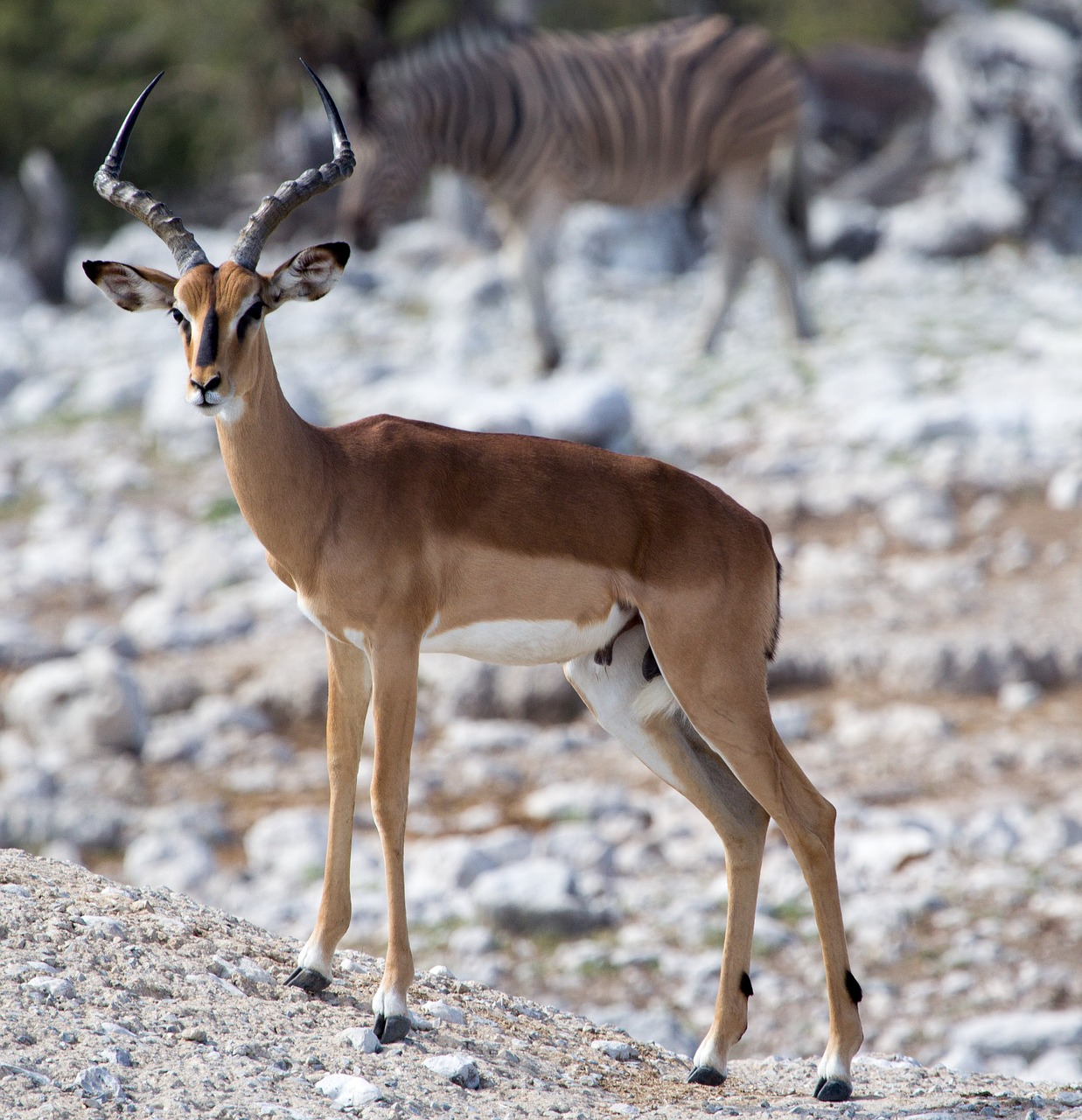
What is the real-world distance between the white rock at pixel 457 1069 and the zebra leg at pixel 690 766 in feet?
2.79

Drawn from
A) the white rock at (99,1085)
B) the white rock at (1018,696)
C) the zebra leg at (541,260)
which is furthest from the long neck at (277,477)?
the zebra leg at (541,260)

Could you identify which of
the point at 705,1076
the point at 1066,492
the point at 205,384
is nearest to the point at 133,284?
the point at 205,384

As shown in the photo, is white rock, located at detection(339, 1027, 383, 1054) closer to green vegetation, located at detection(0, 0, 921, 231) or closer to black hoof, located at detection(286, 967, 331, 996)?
black hoof, located at detection(286, 967, 331, 996)

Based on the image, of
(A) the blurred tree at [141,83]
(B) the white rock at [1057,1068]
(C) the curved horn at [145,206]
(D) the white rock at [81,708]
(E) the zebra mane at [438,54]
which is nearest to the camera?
(C) the curved horn at [145,206]

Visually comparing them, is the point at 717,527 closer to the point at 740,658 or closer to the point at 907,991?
the point at 740,658

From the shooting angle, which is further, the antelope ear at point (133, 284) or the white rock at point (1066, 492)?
the white rock at point (1066, 492)

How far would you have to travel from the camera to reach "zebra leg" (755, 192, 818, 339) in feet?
53.6

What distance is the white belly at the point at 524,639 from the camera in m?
4.84

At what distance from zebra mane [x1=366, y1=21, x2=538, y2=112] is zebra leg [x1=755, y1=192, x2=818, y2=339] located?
3324 mm

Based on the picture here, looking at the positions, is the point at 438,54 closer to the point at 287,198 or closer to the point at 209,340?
the point at 287,198

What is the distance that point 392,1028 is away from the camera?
4625 mm

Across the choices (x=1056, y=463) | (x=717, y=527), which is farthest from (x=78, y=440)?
(x=717, y=527)

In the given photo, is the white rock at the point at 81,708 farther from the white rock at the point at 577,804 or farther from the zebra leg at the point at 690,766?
the zebra leg at the point at 690,766

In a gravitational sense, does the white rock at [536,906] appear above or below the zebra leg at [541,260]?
below
